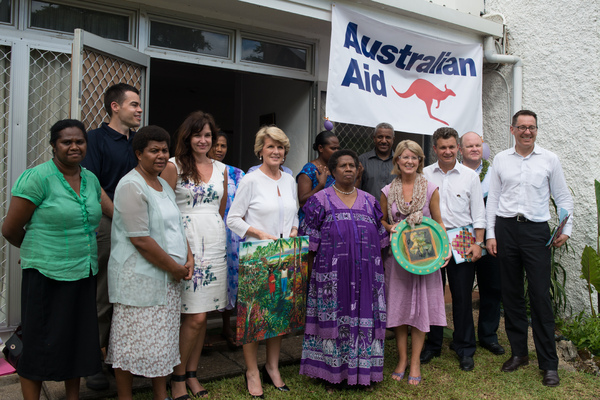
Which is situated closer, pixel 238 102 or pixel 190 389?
pixel 190 389

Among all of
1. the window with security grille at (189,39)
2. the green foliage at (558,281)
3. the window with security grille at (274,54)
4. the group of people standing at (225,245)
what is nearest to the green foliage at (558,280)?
the green foliage at (558,281)

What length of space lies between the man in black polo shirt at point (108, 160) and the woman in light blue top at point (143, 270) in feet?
1.31

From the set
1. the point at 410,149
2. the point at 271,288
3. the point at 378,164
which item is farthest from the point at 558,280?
the point at 271,288

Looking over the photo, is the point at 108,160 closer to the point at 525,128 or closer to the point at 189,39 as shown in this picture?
the point at 189,39

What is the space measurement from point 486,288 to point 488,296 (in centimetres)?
8

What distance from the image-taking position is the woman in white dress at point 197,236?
10.6 feet

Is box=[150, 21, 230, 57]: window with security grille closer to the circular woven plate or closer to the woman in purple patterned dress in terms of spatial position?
the woman in purple patterned dress

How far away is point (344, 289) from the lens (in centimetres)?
A: 346

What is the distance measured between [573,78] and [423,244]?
10.6ft

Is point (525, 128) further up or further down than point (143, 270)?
further up

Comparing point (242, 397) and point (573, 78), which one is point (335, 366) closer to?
point (242, 397)

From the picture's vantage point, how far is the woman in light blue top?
2814 millimetres

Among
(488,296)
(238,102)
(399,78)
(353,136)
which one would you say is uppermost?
(238,102)

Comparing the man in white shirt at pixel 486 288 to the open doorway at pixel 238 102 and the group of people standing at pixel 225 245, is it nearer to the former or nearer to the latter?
the group of people standing at pixel 225 245
